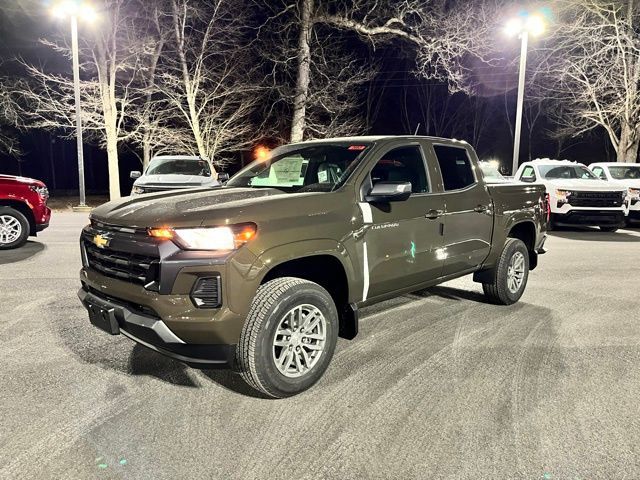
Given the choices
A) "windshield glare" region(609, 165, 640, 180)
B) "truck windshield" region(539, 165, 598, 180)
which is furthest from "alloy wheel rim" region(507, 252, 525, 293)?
"windshield glare" region(609, 165, 640, 180)

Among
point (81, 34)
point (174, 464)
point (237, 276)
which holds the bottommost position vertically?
point (174, 464)

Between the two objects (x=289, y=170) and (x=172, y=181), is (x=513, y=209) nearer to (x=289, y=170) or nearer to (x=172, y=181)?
(x=289, y=170)

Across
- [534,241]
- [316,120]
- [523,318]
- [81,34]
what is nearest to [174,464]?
[523,318]

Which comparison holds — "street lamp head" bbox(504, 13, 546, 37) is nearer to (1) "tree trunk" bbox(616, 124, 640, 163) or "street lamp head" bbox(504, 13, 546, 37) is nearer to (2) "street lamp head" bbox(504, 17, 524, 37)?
(2) "street lamp head" bbox(504, 17, 524, 37)

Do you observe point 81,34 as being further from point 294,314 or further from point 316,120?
point 294,314

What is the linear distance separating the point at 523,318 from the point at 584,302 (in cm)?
124

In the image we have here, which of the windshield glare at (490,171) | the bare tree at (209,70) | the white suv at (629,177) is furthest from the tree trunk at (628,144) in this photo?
the bare tree at (209,70)

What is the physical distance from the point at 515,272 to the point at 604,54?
19.2m

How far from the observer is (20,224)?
9.15 m

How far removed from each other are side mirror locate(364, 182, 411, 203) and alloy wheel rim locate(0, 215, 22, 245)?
25.6 ft

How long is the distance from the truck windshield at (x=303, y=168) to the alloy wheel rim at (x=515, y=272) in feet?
8.24

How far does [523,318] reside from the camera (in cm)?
541

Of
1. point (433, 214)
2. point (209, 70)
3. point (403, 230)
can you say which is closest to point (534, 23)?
point (209, 70)

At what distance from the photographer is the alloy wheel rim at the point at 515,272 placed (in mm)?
5770
